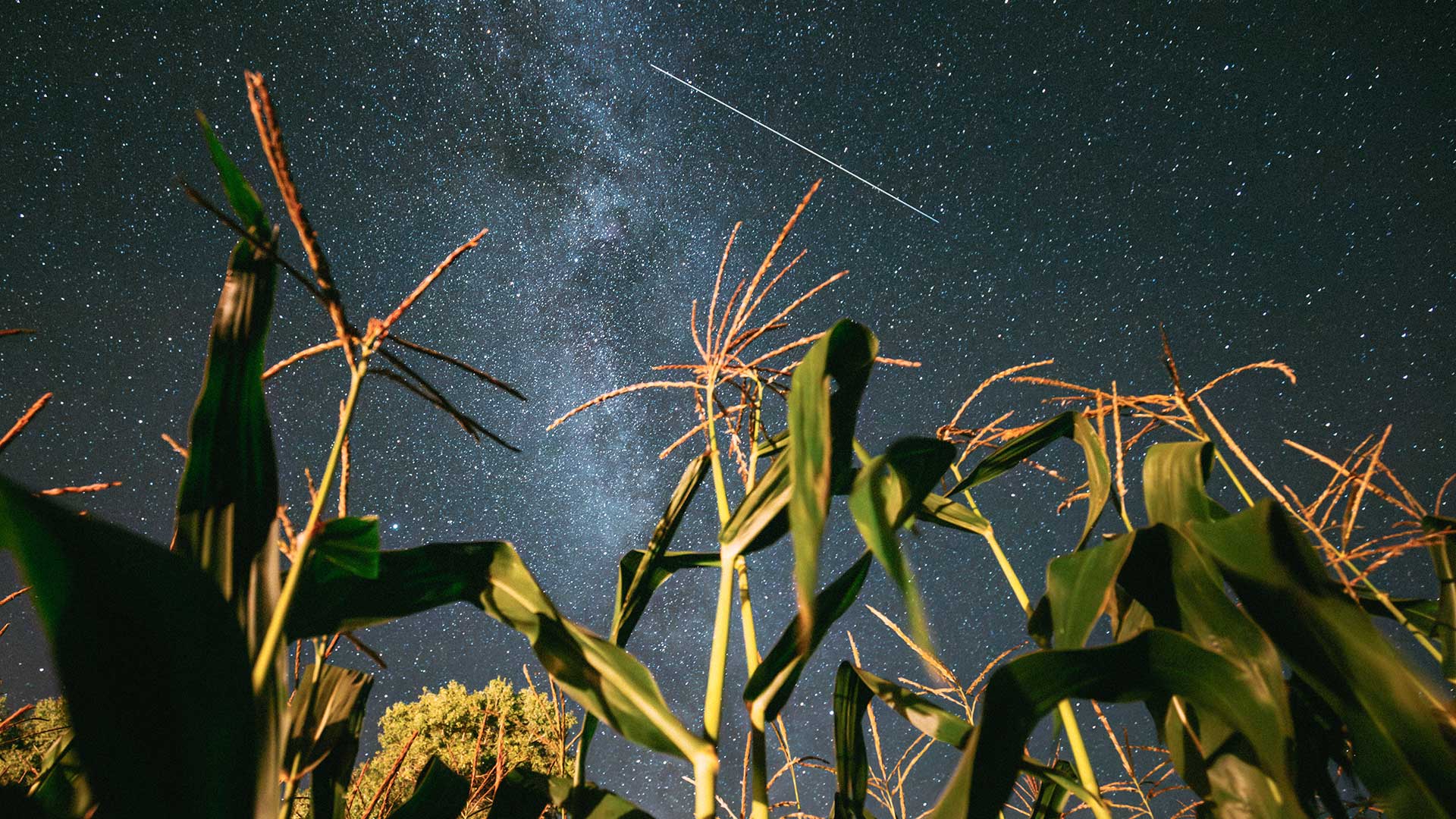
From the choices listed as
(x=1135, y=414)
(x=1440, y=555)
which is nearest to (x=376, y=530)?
(x=1135, y=414)

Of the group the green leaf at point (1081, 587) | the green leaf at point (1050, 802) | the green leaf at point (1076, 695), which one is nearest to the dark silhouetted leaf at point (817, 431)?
the green leaf at point (1076, 695)

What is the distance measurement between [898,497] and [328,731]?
76 centimetres

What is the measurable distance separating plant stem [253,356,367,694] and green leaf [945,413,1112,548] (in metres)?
0.81

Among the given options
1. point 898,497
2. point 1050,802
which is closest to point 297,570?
point 898,497

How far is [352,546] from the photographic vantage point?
1.92ft

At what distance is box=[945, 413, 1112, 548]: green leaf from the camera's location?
2.54 feet

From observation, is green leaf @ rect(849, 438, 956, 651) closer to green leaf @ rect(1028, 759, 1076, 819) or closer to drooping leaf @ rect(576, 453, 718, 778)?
drooping leaf @ rect(576, 453, 718, 778)

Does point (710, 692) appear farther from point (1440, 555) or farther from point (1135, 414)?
point (1440, 555)

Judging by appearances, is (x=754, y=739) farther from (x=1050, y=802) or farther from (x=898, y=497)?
(x=1050, y=802)

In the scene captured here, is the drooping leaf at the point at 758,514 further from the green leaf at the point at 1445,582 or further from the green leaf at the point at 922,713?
the green leaf at the point at 1445,582

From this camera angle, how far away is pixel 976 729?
1.56 ft

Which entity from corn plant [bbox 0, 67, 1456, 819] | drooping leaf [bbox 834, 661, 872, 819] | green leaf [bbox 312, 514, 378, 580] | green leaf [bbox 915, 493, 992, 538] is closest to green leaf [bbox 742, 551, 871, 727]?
corn plant [bbox 0, 67, 1456, 819]

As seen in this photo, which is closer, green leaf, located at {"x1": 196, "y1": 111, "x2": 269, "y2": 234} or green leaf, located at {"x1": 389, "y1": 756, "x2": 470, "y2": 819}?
green leaf, located at {"x1": 196, "y1": 111, "x2": 269, "y2": 234}

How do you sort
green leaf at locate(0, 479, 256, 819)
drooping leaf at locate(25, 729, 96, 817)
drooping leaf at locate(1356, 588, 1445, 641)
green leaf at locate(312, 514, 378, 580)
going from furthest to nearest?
1. drooping leaf at locate(1356, 588, 1445, 641)
2. drooping leaf at locate(25, 729, 96, 817)
3. green leaf at locate(312, 514, 378, 580)
4. green leaf at locate(0, 479, 256, 819)
